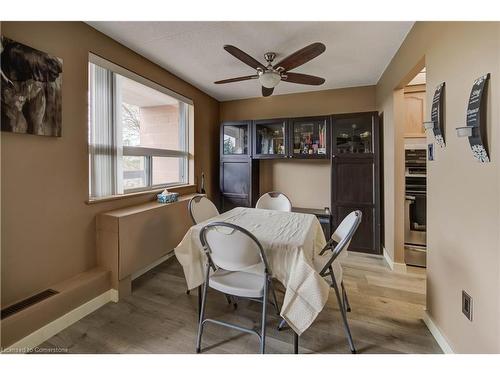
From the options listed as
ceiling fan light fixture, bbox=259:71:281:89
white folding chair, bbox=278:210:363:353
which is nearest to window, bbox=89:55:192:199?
ceiling fan light fixture, bbox=259:71:281:89

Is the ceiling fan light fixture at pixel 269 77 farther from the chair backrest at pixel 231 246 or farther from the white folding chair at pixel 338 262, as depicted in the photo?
the chair backrest at pixel 231 246

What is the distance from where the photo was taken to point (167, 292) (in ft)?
7.24

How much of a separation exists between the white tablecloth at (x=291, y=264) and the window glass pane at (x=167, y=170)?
5.24ft

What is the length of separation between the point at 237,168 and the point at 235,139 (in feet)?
1.71

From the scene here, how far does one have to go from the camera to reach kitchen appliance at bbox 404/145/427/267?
284cm

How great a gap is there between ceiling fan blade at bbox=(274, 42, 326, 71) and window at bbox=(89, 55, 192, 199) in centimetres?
162

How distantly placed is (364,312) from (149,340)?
171 cm

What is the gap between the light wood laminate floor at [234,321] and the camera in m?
1.51

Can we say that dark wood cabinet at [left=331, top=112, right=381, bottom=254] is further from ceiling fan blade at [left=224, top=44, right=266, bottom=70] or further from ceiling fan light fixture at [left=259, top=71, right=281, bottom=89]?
ceiling fan blade at [left=224, top=44, right=266, bottom=70]

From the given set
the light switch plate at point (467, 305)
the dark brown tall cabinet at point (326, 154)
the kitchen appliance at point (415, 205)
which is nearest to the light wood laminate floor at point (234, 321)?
the light switch plate at point (467, 305)

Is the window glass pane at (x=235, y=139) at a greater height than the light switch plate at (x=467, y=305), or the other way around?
the window glass pane at (x=235, y=139)

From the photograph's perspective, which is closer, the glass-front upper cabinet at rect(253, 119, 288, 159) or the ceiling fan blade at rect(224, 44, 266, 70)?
the ceiling fan blade at rect(224, 44, 266, 70)

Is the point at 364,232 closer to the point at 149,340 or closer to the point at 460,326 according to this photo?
the point at 460,326
